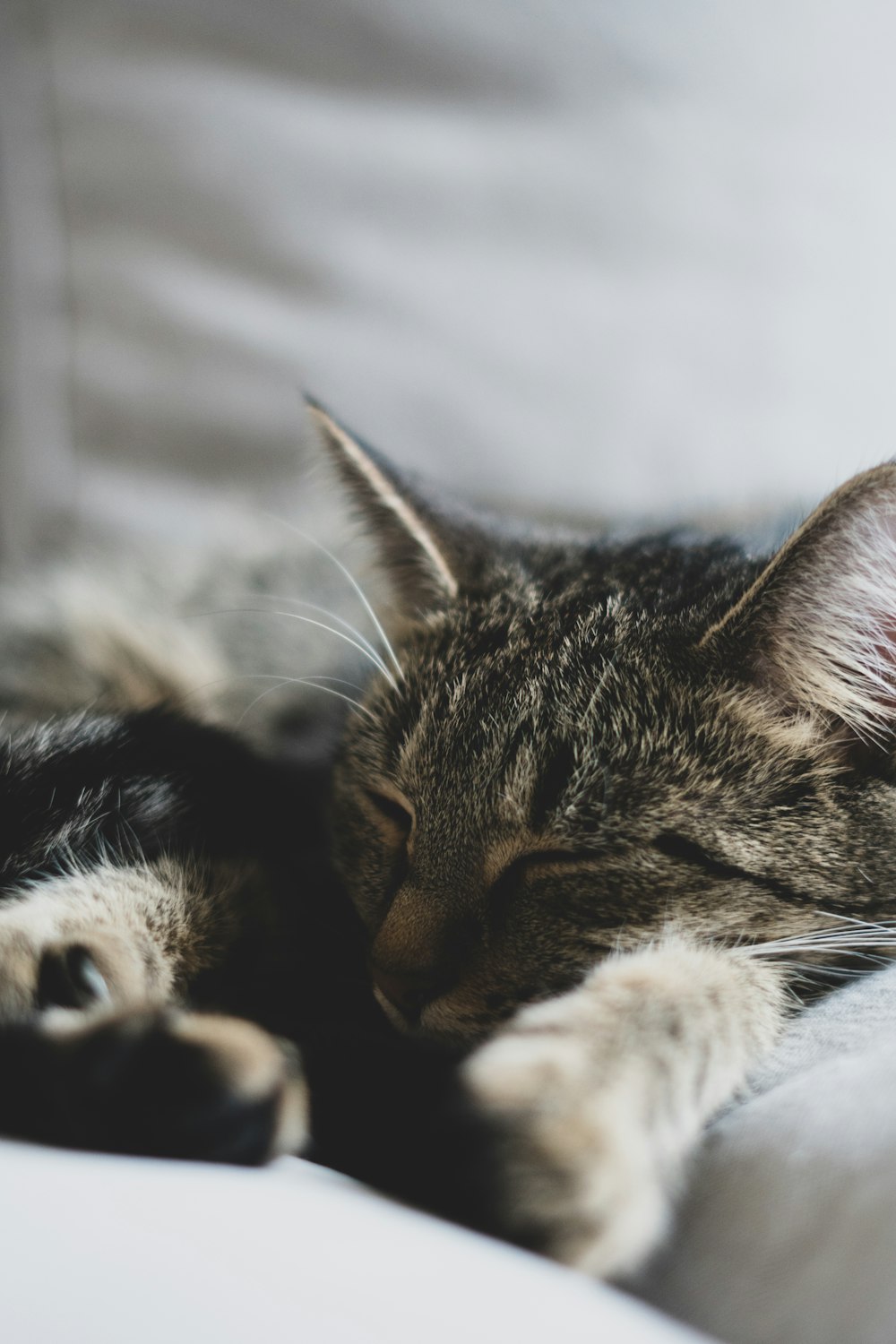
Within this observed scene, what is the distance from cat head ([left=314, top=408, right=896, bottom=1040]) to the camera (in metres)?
0.68

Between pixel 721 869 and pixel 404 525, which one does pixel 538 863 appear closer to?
pixel 721 869

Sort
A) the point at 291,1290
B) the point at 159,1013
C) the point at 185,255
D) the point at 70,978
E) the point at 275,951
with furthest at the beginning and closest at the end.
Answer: the point at 185,255 < the point at 275,951 < the point at 70,978 < the point at 159,1013 < the point at 291,1290

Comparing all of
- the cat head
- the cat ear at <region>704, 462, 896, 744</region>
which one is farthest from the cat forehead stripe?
the cat ear at <region>704, 462, 896, 744</region>

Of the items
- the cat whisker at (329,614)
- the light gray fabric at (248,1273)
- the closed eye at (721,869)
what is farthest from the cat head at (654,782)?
the light gray fabric at (248,1273)

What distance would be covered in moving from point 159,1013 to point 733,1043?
0.33 meters

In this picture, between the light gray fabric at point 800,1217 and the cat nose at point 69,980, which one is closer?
the light gray fabric at point 800,1217

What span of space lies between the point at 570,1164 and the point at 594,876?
24 centimetres

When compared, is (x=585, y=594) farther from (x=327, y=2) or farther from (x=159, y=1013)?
(x=327, y=2)

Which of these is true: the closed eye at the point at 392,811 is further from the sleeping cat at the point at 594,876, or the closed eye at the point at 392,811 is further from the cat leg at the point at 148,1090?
the cat leg at the point at 148,1090

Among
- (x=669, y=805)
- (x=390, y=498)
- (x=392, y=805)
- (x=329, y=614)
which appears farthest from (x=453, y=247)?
(x=669, y=805)

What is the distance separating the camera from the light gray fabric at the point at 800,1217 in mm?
436

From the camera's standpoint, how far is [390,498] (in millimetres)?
933

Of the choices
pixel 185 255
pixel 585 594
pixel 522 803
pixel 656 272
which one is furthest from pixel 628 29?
pixel 522 803

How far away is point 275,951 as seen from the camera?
2.64 feet
